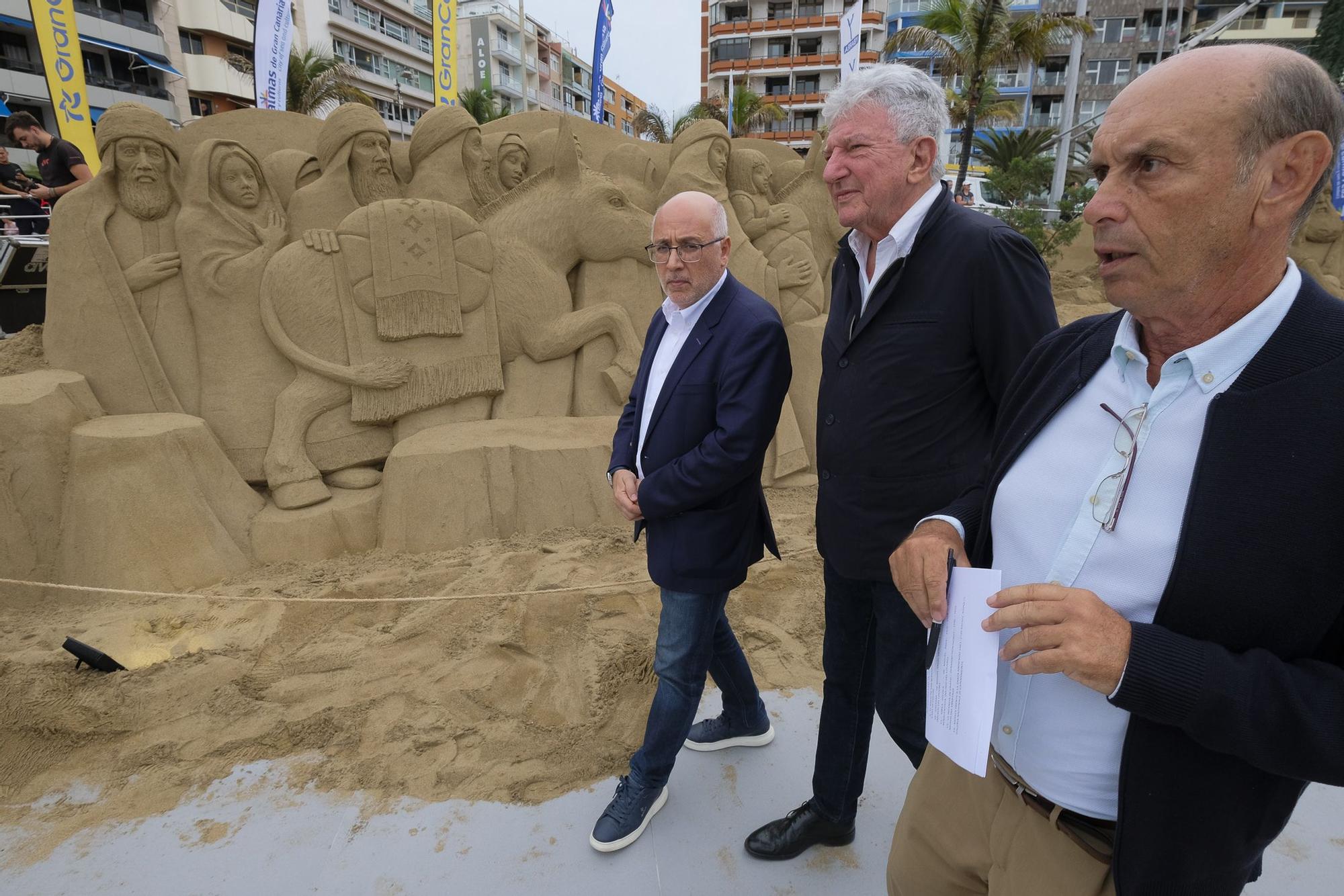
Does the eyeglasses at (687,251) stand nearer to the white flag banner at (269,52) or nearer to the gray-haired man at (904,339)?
the gray-haired man at (904,339)

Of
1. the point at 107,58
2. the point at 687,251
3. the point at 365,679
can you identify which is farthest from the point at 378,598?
the point at 107,58

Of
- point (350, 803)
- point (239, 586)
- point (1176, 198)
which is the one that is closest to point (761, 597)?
point (350, 803)

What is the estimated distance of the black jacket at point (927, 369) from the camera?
1469 mm

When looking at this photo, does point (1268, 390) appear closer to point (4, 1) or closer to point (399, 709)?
point (399, 709)

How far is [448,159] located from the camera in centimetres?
452

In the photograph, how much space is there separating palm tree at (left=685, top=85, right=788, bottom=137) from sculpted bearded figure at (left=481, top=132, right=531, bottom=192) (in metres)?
22.1

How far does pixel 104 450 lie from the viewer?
3.42 metres

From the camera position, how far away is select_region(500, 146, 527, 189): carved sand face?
15.5 ft

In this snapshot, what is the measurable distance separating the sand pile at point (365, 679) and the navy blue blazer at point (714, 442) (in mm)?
919

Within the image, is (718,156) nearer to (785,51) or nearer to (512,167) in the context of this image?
(512,167)

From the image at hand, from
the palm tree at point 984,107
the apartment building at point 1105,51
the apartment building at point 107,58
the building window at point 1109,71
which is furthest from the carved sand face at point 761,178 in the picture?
the building window at point 1109,71

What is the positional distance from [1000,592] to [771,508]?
380 cm

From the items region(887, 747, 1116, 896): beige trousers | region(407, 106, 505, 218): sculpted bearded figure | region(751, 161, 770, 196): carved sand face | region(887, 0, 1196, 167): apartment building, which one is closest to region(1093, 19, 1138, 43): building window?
region(887, 0, 1196, 167): apartment building

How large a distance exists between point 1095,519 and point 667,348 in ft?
4.25
